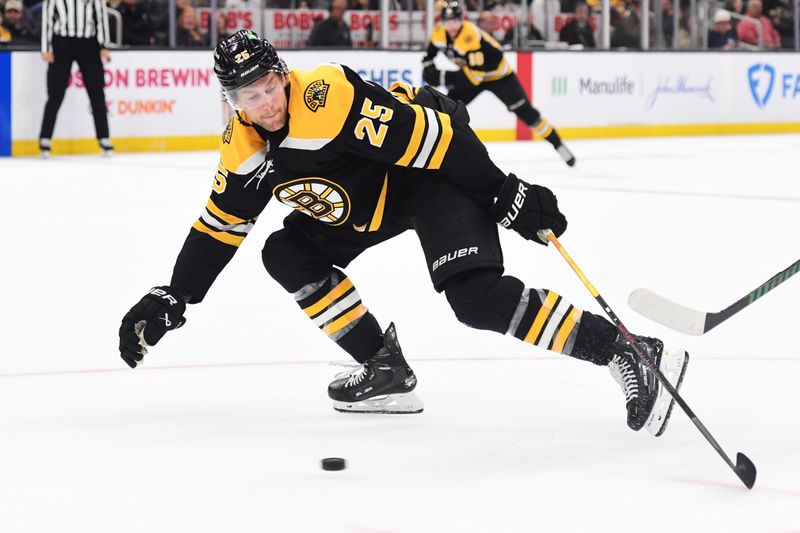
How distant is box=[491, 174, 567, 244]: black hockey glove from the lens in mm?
2572

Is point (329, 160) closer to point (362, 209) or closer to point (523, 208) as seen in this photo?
point (362, 209)

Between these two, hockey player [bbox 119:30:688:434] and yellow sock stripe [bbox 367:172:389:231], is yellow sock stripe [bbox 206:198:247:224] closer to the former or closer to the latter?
hockey player [bbox 119:30:688:434]

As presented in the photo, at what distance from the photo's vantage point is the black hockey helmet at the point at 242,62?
2424 mm

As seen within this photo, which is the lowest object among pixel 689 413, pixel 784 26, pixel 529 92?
pixel 689 413

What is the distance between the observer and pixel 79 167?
339 inches

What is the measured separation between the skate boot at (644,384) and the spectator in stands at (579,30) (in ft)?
30.8

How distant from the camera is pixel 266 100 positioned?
8.01 feet

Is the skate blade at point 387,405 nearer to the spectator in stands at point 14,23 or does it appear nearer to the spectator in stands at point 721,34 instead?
the spectator in stands at point 14,23

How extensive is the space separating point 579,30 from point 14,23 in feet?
16.1

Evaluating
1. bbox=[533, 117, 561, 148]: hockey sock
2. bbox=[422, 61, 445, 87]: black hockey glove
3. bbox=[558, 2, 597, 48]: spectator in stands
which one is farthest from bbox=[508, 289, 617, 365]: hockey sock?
bbox=[558, 2, 597, 48]: spectator in stands

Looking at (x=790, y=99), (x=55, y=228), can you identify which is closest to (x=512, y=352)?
(x=55, y=228)

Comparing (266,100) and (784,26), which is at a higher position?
(784,26)

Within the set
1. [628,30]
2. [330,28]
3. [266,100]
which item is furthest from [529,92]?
[266,100]

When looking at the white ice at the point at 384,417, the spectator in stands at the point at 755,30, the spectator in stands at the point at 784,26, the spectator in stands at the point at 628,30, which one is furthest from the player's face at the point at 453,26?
the spectator in stands at the point at 784,26
